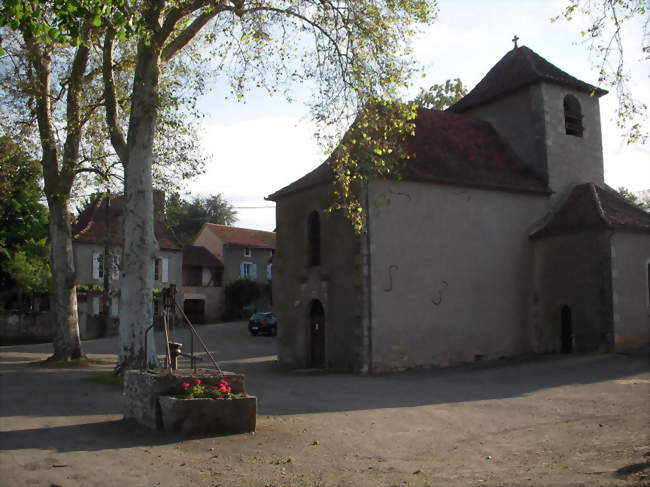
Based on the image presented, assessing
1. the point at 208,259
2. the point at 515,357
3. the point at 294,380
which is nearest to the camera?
the point at 294,380

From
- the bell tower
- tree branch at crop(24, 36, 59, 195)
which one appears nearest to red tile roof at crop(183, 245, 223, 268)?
the bell tower

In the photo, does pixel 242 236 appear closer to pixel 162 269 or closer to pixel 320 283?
pixel 162 269

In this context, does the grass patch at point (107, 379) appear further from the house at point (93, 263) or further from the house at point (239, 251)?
the house at point (239, 251)

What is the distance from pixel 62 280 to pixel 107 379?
6120mm

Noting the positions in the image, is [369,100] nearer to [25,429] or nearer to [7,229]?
[25,429]

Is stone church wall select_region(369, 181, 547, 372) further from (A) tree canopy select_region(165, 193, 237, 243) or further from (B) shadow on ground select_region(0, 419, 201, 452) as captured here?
(A) tree canopy select_region(165, 193, 237, 243)

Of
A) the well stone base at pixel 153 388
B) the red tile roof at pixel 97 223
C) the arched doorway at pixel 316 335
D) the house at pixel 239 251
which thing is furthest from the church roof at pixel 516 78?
the house at pixel 239 251

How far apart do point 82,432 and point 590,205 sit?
18093 millimetres

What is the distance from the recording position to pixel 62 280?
64.8 feet

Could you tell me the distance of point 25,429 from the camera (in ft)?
30.0

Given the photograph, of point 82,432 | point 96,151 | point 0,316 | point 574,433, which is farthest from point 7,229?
point 574,433

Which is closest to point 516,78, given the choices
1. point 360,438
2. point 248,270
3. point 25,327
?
point 360,438

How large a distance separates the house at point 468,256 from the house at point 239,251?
27541 mm

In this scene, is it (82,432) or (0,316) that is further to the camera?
(0,316)
